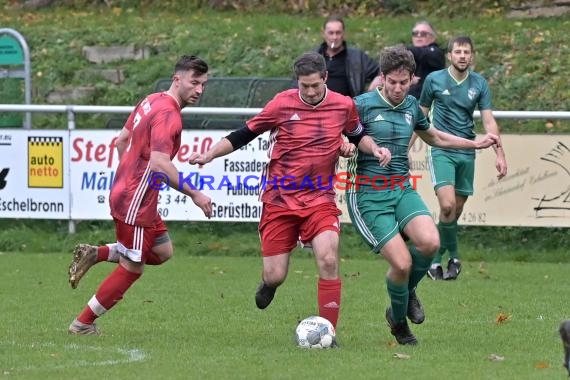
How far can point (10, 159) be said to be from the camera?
1427 centimetres

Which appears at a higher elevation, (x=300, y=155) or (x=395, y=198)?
(x=300, y=155)

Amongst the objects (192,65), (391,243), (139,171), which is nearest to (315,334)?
(391,243)

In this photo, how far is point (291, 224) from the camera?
8398 mm

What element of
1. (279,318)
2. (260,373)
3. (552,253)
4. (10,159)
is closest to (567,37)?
(552,253)

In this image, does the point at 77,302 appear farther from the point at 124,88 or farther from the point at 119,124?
the point at 124,88

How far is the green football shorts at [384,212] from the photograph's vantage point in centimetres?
818

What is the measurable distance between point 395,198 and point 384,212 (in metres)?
0.12

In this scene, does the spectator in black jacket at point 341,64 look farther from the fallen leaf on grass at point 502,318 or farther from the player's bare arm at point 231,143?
the player's bare arm at point 231,143

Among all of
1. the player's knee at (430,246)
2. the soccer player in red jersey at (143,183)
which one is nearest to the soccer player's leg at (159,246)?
the soccer player in red jersey at (143,183)

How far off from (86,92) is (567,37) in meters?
6.81

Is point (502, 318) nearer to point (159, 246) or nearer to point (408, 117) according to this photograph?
point (408, 117)

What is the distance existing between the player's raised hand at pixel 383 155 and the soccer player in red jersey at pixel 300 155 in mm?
208

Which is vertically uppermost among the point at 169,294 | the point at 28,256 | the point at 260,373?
the point at 260,373

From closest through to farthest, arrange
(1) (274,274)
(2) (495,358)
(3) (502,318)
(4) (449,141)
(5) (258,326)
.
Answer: (2) (495,358) → (1) (274,274) → (4) (449,141) → (5) (258,326) → (3) (502,318)
